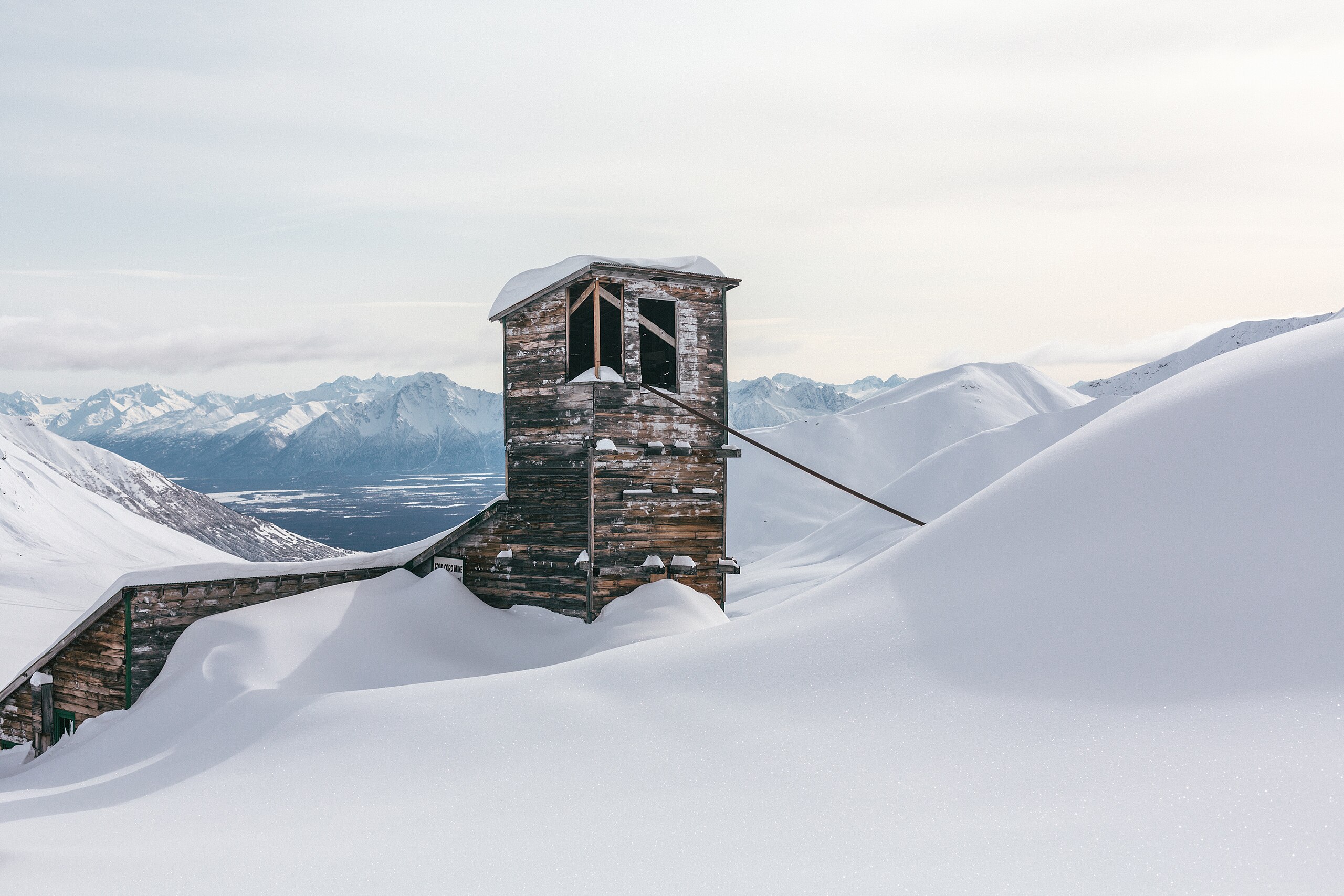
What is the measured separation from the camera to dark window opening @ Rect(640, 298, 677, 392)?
18391 millimetres

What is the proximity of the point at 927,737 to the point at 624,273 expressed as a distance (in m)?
11.3

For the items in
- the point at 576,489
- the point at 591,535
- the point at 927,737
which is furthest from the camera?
the point at 576,489

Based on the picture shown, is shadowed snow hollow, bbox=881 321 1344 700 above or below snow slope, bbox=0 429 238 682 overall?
above

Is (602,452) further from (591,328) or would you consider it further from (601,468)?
(591,328)

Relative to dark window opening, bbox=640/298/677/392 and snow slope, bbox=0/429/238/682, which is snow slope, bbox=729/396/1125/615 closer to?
dark window opening, bbox=640/298/677/392

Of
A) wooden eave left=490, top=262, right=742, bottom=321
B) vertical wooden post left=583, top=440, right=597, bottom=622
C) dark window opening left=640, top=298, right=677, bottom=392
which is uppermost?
wooden eave left=490, top=262, right=742, bottom=321

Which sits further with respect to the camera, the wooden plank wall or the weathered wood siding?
the weathered wood siding

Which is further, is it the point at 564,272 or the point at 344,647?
the point at 564,272

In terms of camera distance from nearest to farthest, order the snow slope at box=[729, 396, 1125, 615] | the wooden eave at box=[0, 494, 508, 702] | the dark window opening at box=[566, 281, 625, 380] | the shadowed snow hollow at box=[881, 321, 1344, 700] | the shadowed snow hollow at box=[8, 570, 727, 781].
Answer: the shadowed snow hollow at box=[881, 321, 1344, 700] < the shadowed snow hollow at box=[8, 570, 727, 781] < the wooden eave at box=[0, 494, 508, 702] < the dark window opening at box=[566, 281, 625, 380] < the snow slope at box=[729, 396, 1125, 615]

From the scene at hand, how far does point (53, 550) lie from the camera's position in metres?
70.9

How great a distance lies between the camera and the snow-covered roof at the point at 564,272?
16.4 m

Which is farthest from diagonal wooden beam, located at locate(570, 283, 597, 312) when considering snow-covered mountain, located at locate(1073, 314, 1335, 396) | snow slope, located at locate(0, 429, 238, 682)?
snow-covered mountain, located at locate(1073, 314, 1335, 396)

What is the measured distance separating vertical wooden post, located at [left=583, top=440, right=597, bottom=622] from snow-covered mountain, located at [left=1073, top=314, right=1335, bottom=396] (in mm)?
130337

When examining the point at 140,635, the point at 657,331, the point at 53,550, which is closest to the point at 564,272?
the point at 657,331
